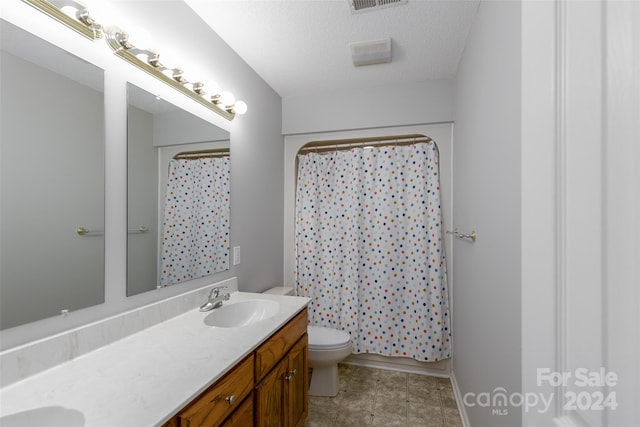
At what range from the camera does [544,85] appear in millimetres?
496

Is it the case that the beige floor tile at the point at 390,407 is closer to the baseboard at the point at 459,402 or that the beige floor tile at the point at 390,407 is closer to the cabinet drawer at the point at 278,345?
the baseboard at the point at 459,402

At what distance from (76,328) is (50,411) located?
353mm

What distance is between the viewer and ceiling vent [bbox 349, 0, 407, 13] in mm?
1566

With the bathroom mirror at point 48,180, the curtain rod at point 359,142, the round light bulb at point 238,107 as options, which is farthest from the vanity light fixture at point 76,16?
the curtain rod at point 359,142

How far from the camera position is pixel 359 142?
2.78 metres

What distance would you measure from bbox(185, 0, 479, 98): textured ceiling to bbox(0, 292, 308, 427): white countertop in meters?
1.72

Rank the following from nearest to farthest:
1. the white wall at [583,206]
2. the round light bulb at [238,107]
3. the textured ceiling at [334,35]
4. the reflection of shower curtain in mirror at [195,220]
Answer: the white wall at [583,206] → the reflection of shower curtain in mirror at [195,220] → the textured ceiling at [334,35] → the round light bulb at [238,107]

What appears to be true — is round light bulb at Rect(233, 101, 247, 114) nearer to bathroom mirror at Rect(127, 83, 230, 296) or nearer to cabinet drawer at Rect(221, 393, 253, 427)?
bathroom mirror at Rect(127, 83, 230, 296)

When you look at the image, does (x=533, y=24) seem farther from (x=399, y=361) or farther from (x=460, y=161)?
(x=399, y=361)

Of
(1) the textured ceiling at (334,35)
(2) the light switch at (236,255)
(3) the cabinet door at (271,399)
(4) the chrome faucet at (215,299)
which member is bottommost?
(3) the cabinet door at (271,399)

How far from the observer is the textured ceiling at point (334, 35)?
5.35 feet

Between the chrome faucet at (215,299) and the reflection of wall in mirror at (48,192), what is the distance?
0.54 meters

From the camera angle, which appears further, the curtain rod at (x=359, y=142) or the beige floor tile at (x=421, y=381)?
the curtain rod at (x=359, y=142)

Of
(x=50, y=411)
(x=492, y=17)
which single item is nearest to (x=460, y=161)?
(x=492, y=17)
